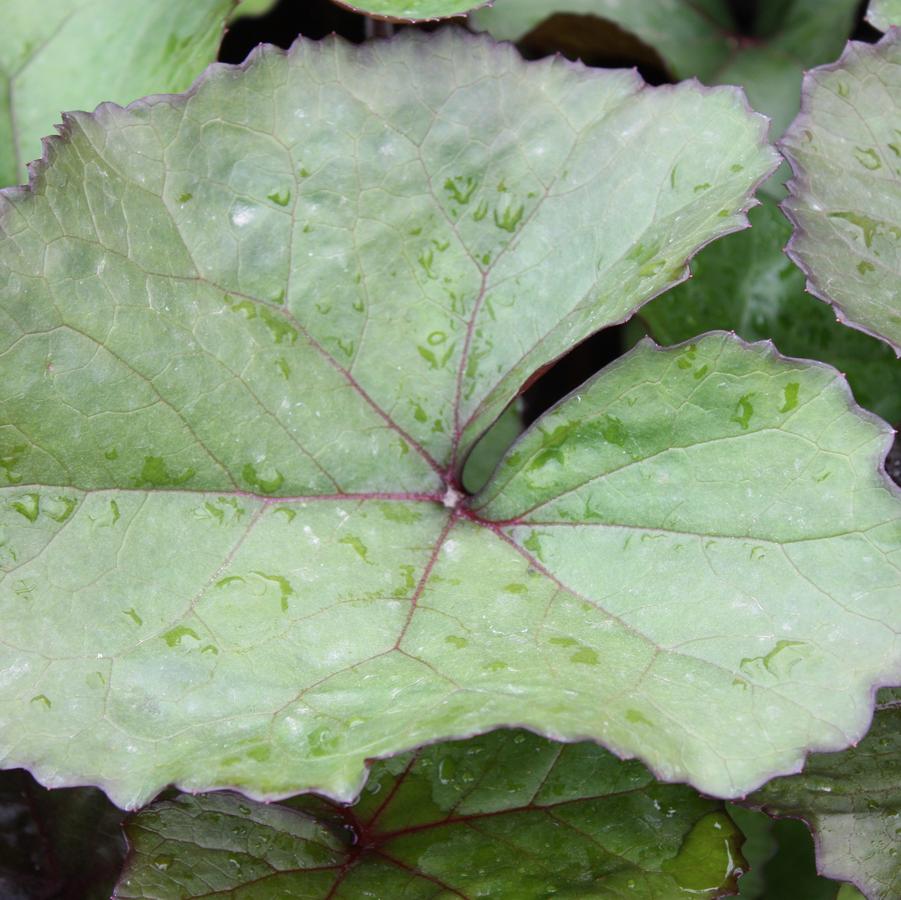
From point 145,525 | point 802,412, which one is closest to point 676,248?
point 802,412

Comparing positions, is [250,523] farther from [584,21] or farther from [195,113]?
[584,21]

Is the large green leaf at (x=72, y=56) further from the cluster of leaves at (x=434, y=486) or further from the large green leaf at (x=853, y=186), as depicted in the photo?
the large green leaf at (x=853, y=186)

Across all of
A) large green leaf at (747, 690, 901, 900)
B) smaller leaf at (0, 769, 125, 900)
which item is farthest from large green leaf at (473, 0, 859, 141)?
smaller leaf at (0, 769, 125, 900)

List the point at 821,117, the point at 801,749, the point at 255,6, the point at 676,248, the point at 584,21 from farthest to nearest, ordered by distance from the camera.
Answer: the point at 584,21 < the point at 255,6 < the point at 821,117 < the point at 676,248 < the point at 801,749

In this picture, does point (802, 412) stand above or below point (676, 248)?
below

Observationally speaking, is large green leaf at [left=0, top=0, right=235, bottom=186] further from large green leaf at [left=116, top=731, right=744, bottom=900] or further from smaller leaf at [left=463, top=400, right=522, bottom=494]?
large green leaf at [left=116, top=731, right=744, bottom=900]
